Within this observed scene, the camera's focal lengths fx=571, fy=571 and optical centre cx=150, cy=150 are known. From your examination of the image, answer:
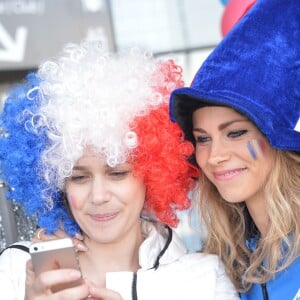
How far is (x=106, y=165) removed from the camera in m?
1.47

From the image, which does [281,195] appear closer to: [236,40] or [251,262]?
[251,262]

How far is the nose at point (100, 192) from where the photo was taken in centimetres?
144

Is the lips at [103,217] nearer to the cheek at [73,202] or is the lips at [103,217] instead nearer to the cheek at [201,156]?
the cheek at [73,202]

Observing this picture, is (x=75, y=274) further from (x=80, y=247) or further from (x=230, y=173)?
(x=230, y=173)

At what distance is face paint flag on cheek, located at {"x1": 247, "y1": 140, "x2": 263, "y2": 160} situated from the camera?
143cm

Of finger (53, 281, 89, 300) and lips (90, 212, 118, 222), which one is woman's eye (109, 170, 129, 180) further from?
finger (53, 281, 89, 300)

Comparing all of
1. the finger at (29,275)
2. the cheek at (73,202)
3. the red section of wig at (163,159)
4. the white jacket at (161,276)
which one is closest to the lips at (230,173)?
the red section of wig at (163,159)

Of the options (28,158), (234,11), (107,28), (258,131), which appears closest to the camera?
(258,131)

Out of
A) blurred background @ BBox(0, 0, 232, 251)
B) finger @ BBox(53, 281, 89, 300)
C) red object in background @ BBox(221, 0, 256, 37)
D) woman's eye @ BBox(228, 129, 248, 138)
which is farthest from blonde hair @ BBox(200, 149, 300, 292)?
blurred background @ BBox(0, 0, 232, 251)

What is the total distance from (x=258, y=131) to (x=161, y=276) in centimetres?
46

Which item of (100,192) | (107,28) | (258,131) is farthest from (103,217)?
(107,28)

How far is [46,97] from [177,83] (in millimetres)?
368

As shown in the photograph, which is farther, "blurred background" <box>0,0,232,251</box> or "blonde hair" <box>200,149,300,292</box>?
"blurred background" <box>0,0,232,251</box>

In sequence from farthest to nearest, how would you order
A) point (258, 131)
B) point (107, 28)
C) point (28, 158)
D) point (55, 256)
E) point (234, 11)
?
point (107, 28), point (234, 11), point (28, 158), point (258, 131), point (55, 256)
